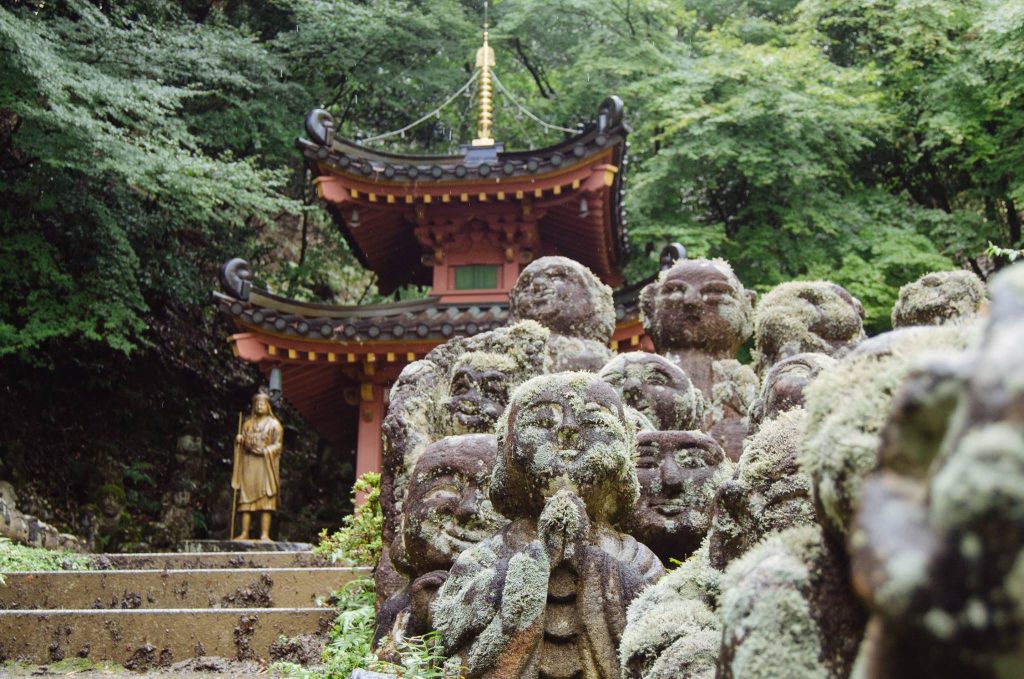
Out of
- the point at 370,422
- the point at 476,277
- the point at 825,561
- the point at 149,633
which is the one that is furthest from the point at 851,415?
the point at 476,277

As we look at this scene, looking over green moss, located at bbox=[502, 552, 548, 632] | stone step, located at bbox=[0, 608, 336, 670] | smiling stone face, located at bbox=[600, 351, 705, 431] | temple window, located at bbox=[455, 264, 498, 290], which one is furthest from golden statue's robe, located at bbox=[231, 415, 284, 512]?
green moss, located at bbox=[502, 552, 548, 632]

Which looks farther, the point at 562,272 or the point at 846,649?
the point at 562,272

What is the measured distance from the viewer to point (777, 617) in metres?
2.00

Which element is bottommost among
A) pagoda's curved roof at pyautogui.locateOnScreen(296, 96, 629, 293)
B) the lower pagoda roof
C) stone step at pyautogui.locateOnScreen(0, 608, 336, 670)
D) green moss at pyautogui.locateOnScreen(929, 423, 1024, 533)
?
stone step at pyautogui.locateOnScreen(0, 608, 336, 670)

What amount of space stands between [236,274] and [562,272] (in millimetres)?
7123

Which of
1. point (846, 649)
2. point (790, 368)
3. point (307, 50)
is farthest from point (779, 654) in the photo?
point (307, 50)

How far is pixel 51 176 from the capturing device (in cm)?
1638

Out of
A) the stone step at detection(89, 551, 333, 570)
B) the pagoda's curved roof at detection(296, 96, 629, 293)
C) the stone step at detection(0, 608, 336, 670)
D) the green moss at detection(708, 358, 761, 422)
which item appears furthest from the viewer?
the pagoda's curved roof at detection(296, 96, 629, 293)

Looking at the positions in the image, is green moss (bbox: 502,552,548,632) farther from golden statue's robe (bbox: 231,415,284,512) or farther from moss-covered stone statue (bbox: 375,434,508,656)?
golden statue's robe (bbox: 231,415,284,512)

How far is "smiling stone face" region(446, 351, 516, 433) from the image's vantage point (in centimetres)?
693

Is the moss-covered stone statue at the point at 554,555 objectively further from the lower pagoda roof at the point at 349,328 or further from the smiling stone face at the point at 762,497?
the lower pagoda roof at the point at 349,328

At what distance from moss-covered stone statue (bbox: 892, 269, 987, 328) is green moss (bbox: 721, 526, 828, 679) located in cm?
512

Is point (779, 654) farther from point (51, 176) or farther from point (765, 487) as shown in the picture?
point (51, 176)

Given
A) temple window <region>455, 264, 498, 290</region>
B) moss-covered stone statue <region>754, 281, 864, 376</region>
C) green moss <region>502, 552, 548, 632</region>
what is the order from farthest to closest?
temple window <region>455, 264, 498, 290</region>
moss-covered stone statue <region>754, 281, 864, 376</region>
green moss <region>502, 552, 548, 632</region>
